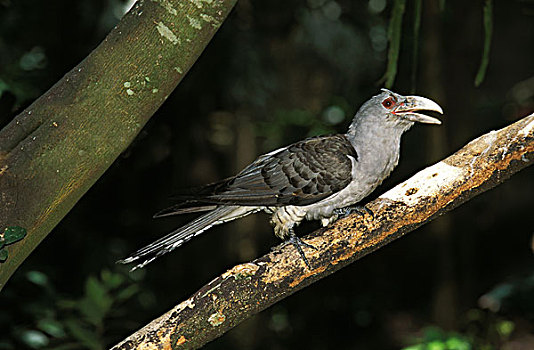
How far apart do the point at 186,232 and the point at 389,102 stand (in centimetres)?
96

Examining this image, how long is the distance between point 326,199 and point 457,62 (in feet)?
9.88

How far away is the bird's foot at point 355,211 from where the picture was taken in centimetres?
215

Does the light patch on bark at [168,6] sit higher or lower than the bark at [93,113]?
higher

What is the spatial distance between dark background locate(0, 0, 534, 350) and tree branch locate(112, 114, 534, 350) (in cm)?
96

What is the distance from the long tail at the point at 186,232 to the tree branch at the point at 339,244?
1.09ft

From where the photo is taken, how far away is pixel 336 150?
2389 mm

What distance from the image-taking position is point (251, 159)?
5.32m

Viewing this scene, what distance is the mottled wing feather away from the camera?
232cm

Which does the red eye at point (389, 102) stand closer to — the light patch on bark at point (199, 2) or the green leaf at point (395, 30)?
the green leaf at point (395, 30)

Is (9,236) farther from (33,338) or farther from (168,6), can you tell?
(33,338)

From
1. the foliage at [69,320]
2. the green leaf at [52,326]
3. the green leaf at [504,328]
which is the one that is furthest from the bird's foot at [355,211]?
the green leaf at [504,328]

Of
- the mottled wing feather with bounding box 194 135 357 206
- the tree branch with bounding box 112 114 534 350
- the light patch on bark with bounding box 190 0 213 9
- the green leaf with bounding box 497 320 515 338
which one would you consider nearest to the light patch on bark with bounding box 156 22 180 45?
the light patch on bark with bounding box 190 0 213 9

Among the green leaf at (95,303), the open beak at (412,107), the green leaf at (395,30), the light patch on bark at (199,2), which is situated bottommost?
the green leaf at (95,303)

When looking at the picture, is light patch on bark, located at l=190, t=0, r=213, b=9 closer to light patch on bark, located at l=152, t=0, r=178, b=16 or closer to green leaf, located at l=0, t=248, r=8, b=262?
light patch on bark, located at l=152, t=0, r=178, b=16
